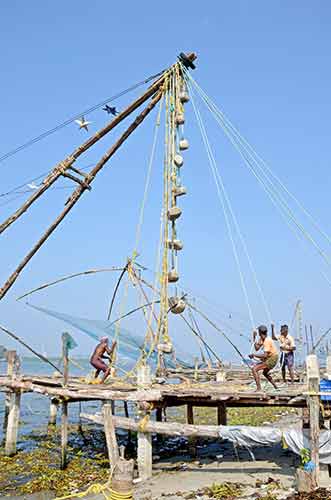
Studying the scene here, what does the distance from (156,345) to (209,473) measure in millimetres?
2775

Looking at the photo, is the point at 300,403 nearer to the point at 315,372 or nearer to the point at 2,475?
the point at 315,372

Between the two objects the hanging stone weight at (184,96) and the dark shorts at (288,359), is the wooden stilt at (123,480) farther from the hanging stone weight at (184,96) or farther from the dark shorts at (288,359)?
the hanging stone weight at (184,96)

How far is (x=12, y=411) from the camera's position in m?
13.7

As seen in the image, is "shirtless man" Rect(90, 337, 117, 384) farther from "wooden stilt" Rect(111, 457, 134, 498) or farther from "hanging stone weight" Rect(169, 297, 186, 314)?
"wooden stilt" Rect(111, 457, 134, 498)

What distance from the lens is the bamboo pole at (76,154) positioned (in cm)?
1150

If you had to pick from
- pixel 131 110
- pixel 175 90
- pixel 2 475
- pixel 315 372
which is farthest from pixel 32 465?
pixel 175 90

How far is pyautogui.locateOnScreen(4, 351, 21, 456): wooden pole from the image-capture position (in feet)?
44.3

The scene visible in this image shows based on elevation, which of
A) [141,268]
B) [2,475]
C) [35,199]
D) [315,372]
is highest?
[35,199]

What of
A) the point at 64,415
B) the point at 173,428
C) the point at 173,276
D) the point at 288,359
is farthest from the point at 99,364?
the point at 288,359

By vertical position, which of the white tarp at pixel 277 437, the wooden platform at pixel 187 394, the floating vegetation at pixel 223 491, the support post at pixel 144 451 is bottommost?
the floating vegetation at pixel 223 491

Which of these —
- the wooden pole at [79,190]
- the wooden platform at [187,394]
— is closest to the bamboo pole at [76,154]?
the wooden pole at [79,190]

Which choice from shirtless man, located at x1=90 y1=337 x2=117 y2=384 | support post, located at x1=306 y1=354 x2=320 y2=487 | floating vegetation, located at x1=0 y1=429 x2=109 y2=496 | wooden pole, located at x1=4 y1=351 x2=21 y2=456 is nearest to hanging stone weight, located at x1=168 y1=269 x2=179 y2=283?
shirtless man, located at x1=90 y1=337 x2=117 y2=384

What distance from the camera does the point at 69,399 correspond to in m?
12.0

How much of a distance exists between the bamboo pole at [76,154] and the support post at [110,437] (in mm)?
4509
